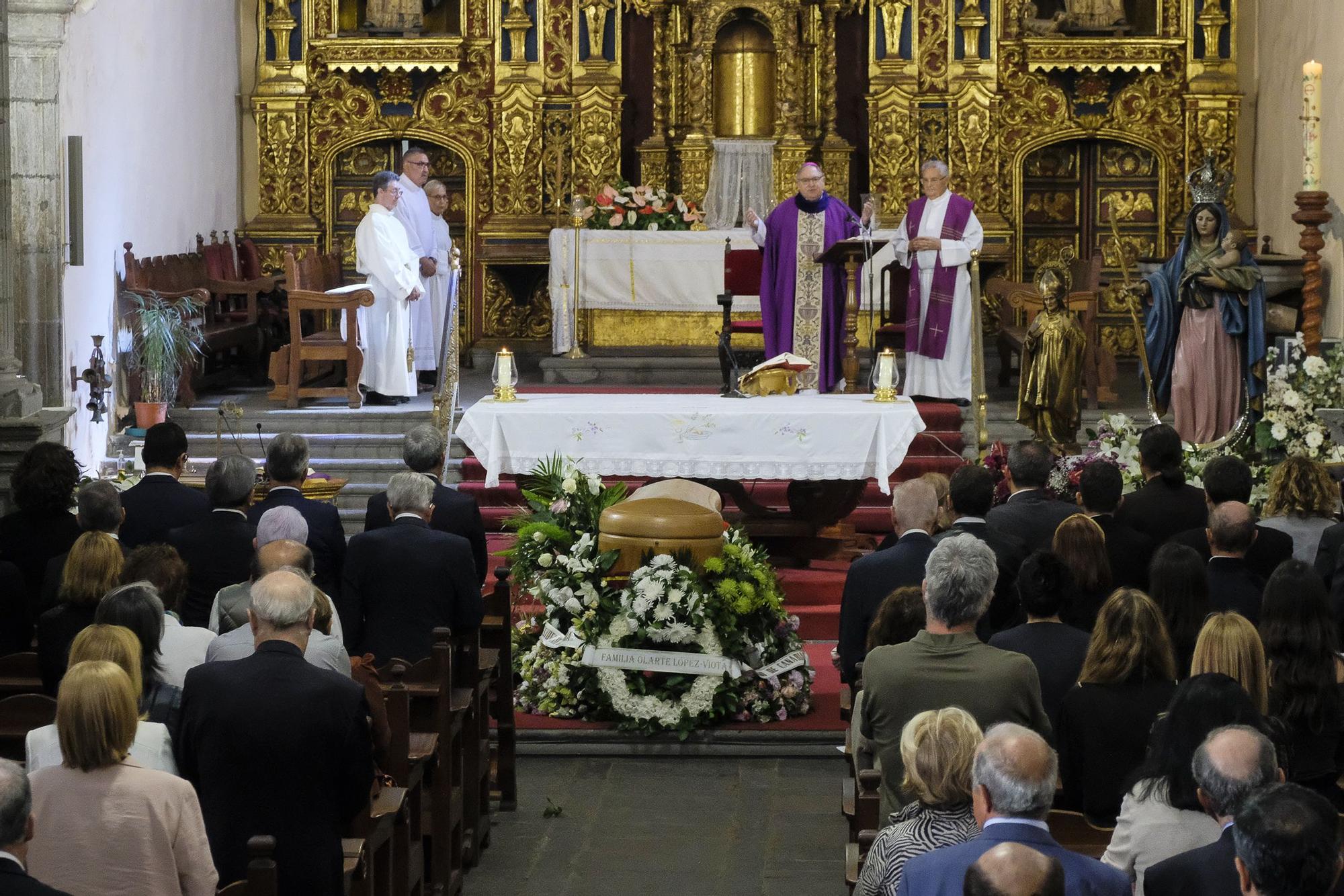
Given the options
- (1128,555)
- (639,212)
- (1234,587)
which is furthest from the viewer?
(639,212)

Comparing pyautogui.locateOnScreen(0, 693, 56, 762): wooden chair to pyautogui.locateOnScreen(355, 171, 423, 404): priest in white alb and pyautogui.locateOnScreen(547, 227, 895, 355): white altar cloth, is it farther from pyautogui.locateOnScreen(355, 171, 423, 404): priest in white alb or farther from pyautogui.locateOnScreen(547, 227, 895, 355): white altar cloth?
pyautogui.locateOnScreen(547, 227, 895, 355): white altar cloth

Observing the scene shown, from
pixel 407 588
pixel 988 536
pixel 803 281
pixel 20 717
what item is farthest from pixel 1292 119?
pixel 20 717

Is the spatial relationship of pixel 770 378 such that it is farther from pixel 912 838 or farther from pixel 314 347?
pixel 912 838

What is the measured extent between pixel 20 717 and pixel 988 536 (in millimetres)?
3016

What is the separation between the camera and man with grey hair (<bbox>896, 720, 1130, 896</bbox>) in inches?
135

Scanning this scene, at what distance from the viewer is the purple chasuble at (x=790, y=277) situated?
12.6m

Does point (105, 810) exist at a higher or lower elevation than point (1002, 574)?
lower

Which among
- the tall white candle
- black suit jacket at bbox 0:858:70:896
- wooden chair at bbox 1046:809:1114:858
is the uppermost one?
the tall white candle

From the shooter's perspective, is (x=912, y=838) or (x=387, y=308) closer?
(x=912, y=838)

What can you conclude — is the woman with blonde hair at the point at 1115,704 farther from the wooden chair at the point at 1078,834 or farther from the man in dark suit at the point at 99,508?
the man in dark suit at the point at 99,508

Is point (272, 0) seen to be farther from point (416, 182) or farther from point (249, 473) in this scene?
point (249, 473)

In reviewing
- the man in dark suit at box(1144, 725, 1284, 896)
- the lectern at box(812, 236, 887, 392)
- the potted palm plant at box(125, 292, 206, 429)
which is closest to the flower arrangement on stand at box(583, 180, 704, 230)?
the lectern at box(812, 236, 887, 392)

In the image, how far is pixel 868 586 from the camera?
5895mm

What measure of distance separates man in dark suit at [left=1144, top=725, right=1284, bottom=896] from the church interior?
14.9 feet
